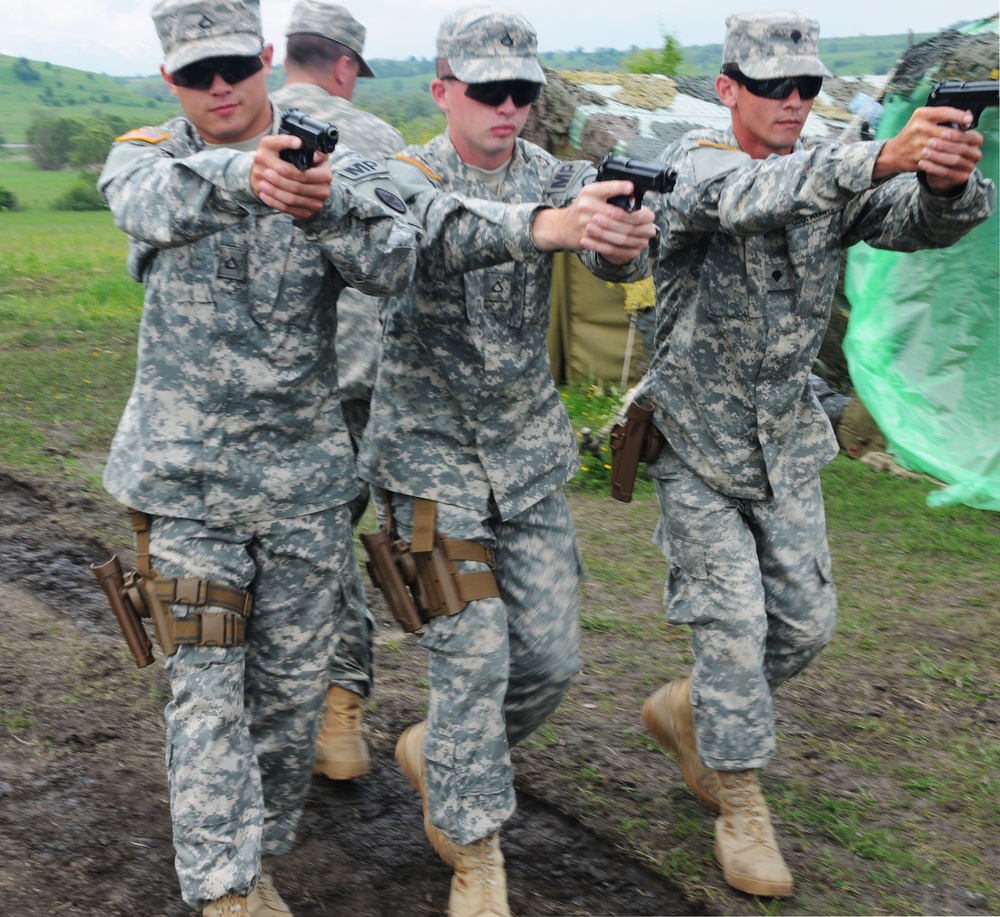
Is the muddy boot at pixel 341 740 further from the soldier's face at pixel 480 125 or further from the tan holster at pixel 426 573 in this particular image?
the soldier's face at pixel 480 125

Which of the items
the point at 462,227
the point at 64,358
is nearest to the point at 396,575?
the point at 462,227

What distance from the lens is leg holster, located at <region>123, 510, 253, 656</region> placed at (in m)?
3.15

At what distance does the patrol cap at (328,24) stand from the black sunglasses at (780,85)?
187cm

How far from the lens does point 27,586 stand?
5.87 metres

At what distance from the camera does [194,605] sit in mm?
3154

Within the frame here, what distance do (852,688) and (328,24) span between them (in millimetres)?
3235

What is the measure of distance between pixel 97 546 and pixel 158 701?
74.4 inches

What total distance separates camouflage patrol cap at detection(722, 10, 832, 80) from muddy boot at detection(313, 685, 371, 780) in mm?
2303

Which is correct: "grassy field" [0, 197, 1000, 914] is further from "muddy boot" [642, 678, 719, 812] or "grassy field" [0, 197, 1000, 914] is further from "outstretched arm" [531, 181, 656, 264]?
"outstretched arm" [531, 181, 656, 264]

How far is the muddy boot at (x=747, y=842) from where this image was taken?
3.64 meters

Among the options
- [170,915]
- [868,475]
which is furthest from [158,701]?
[868,475]

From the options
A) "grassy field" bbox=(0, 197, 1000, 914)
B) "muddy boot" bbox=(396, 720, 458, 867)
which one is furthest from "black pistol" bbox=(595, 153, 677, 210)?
"grassy field" bbox=(0, 197, 1000, 914)

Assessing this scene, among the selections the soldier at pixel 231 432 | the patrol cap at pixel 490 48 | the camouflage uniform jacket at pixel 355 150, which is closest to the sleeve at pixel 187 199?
the soldier at pixel 231 432

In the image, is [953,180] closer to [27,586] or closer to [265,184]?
[265,184]
